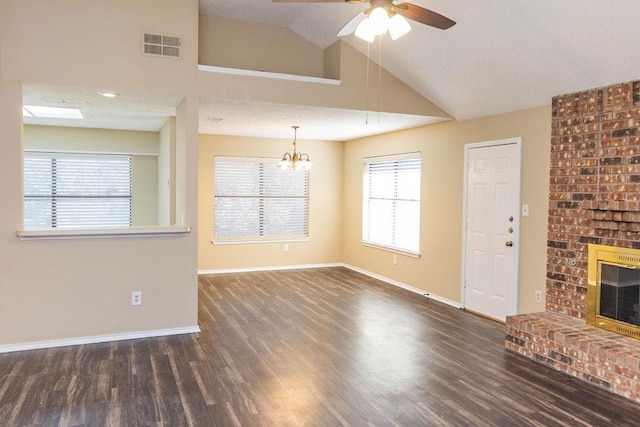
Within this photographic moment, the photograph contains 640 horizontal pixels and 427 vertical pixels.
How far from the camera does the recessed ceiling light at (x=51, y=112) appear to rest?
5.61 metres

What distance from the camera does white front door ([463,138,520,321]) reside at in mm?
4992

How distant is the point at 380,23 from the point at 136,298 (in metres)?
3.29

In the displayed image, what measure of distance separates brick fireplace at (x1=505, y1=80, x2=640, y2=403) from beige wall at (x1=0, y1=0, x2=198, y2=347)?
3244 mm

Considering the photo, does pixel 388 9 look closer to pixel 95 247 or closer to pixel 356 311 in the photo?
pixel 95 247

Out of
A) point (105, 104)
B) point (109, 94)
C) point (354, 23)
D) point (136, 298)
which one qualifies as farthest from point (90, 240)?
point (354, 23)

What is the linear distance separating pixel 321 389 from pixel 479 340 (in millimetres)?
1884

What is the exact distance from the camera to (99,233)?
424 cm

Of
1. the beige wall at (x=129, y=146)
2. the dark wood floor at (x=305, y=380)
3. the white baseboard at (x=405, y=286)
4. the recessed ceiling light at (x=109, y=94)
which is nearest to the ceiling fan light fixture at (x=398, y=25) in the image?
the dark wood floor at (x=305, y=380)

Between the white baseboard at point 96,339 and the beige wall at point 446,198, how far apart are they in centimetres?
320

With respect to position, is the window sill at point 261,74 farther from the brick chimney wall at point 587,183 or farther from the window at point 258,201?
the window at point 258,201

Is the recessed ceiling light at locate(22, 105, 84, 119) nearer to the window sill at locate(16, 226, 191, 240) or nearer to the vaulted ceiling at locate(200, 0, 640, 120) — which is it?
the window sill at locate(16, 226, 191, 240)

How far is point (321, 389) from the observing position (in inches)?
130

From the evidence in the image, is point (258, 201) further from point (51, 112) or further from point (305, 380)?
point (305, 380)

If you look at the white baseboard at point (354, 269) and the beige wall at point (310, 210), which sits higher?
the beige wall at point (310, 210)
